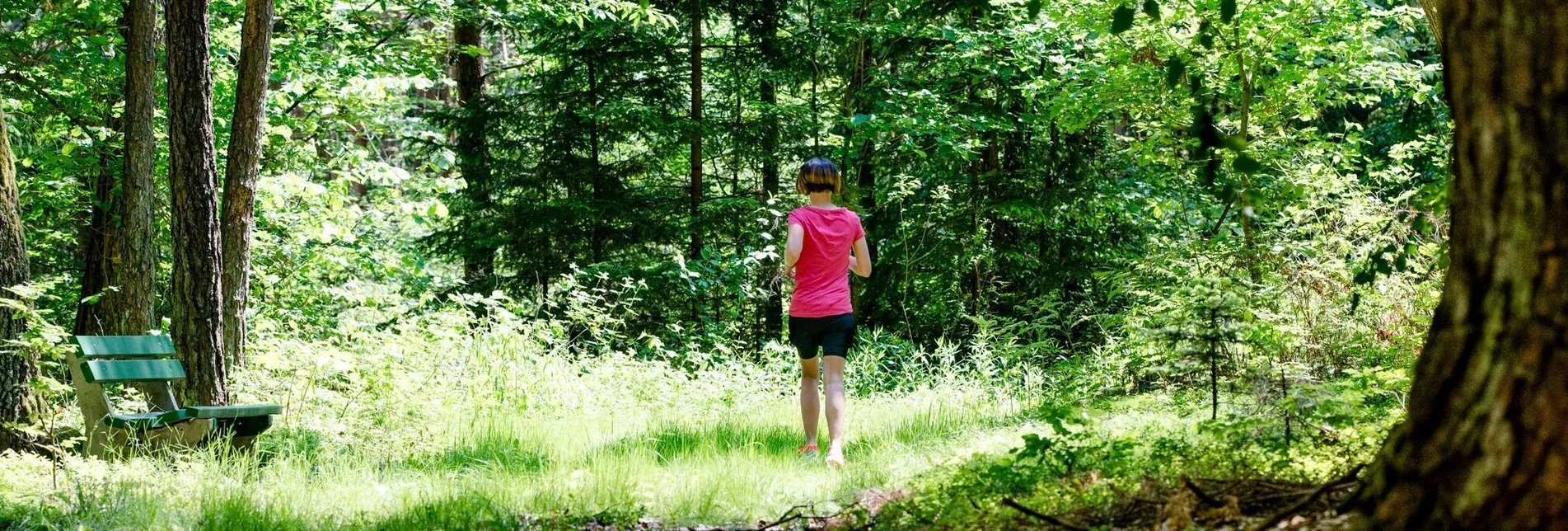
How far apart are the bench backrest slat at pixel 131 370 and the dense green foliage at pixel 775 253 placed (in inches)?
12.9

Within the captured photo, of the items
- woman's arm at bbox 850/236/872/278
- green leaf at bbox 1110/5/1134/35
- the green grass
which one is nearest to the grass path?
the green grass

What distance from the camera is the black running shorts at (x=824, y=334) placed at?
582cm

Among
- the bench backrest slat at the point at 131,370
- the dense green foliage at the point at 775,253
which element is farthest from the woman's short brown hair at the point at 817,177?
the bench backrest slat at the point at 131,370

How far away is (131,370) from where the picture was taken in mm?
6391

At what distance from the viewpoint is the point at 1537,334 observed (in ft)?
6.81

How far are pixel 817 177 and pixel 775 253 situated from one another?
18.5ft

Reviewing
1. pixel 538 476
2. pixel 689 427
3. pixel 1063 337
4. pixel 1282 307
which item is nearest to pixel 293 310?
pixel 689 427

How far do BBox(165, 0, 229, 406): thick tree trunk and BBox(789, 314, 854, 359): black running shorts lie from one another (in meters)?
4.19

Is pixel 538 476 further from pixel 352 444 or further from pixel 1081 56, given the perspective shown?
pixel 1081 56

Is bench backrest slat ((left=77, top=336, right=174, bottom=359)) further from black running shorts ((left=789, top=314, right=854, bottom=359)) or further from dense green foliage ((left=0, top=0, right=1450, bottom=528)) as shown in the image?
black running shorts ((left=789, top=314, right=854, bottom=359))

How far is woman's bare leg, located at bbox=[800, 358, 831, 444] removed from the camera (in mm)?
5934

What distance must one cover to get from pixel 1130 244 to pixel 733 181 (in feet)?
16.8

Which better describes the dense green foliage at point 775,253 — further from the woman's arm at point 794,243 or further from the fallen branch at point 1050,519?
the woman's arm at point 794,243

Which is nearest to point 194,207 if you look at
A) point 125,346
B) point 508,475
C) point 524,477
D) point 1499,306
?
point 125,346
